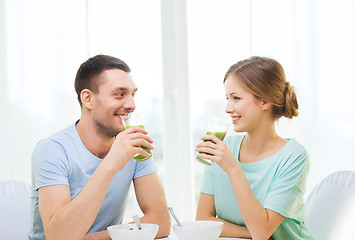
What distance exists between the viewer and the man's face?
1980mm

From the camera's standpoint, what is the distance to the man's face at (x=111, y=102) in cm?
198

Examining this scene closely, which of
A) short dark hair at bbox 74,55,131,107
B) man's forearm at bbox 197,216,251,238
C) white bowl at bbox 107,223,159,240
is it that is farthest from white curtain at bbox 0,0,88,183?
white bowl at bbox 107,223,159,240

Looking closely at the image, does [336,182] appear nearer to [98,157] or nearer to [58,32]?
[98,157]

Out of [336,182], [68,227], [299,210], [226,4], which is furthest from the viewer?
[226,4]

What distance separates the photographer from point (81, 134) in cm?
203

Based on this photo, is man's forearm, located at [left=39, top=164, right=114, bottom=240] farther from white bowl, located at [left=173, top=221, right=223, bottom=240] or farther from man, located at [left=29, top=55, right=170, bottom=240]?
white bowl, located at [left=173, top=221, right=223, bottom=240]

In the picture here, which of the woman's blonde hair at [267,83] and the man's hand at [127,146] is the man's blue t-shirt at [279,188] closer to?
the woman's blonde hair at [267,83]

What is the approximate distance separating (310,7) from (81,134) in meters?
1.58

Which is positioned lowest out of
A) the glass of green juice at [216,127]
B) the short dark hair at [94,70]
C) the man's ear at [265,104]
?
the glass of green juice at [216,127]

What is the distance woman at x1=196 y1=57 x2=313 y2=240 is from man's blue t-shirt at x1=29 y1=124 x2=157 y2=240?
352 mm

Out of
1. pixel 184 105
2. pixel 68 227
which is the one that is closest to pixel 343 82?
pixel 184 105

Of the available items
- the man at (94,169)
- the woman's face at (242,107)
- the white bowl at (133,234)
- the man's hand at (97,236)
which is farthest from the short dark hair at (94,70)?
the white bowl at (133,234)

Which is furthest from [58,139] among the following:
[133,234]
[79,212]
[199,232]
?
[199,232]

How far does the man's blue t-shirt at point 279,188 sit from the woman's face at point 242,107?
0.16 meters
